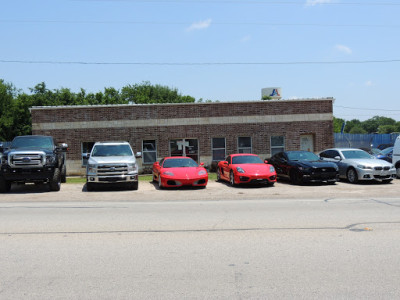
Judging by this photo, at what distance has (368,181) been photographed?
696 inches

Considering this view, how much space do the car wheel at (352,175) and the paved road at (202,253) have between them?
22.2ft

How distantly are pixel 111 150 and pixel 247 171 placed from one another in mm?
5676

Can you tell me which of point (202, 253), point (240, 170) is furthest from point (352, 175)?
point (202, 253)

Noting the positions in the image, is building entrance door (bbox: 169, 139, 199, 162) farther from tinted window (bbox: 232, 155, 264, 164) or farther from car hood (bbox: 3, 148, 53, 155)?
car hood (bbox: 3, 148, 53, 155)

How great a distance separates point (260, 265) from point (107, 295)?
2029mm

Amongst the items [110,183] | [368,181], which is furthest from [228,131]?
[110,183]

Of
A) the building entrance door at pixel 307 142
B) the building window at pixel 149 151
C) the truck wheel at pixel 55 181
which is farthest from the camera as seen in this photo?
the building entrance door at pixel 307 142

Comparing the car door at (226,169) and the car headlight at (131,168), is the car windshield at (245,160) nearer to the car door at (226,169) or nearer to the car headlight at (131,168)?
the car door at (226,169)

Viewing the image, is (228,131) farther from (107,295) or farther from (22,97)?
(22,97)

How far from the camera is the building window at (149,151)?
24375mm

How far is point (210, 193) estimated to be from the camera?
14.5 meters

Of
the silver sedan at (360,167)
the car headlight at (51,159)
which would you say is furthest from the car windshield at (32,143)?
the silver sedan at (360,167)

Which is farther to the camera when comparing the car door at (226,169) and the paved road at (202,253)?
the car door at (226,169)

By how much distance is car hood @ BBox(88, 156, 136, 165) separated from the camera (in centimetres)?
1519
